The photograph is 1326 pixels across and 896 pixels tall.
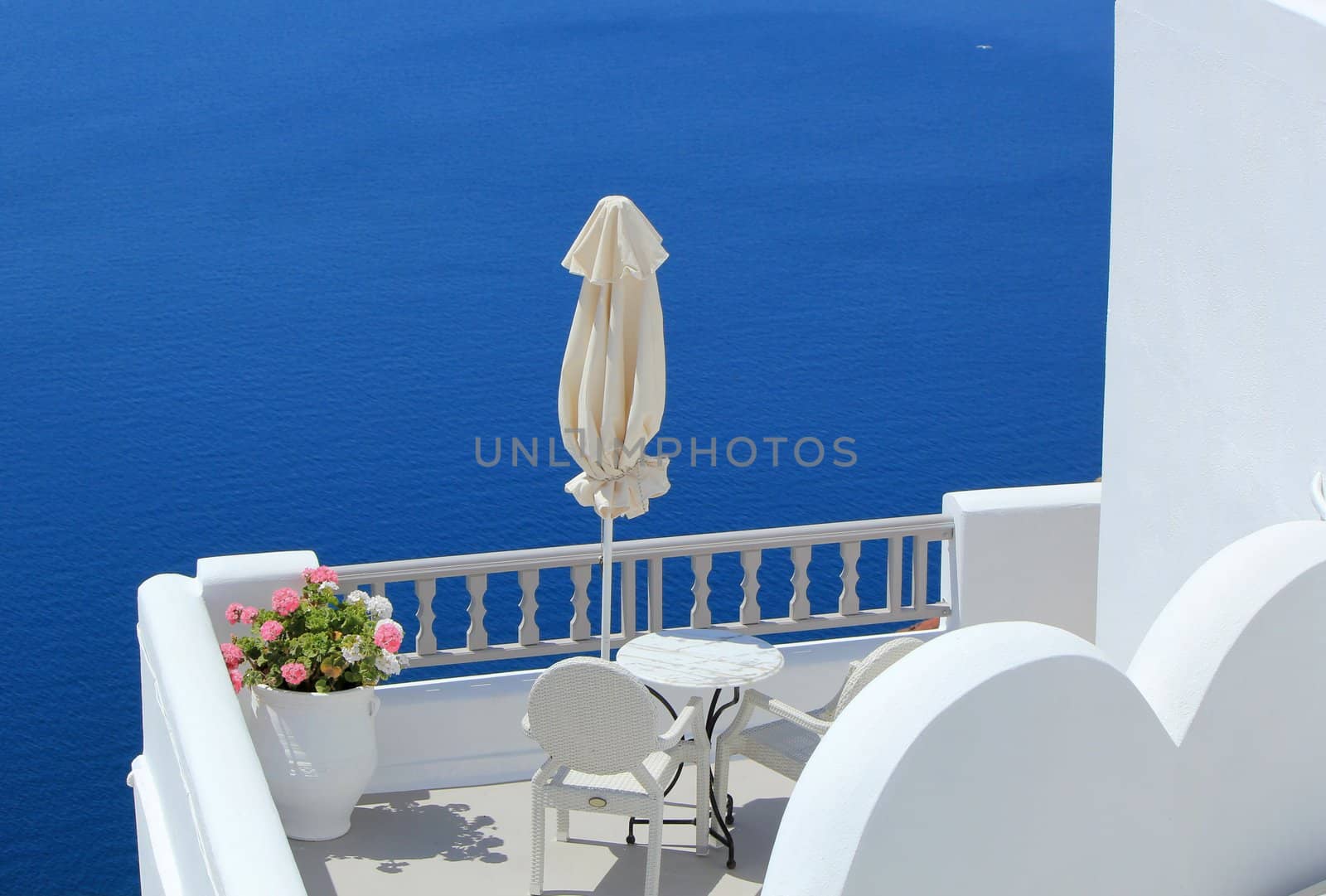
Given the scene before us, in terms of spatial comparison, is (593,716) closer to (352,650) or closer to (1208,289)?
(352,650)

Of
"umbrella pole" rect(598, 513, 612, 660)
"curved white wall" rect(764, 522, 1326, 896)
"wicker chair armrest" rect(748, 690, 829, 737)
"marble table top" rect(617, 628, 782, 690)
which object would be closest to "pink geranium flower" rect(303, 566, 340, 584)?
"umbrella pole" rect(598, 513, 612, 660)

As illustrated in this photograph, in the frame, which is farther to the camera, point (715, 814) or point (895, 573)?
point (895, 573)

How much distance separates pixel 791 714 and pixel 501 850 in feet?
4.29

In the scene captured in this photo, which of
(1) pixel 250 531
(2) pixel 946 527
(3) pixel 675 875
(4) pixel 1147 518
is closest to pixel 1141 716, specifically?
(4) pixel 1147 518

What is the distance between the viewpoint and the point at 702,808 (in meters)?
6.34

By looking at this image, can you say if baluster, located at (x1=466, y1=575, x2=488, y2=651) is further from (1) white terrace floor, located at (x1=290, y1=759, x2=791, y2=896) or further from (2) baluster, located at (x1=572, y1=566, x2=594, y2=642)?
(1) white terrace floor, located at (x1=290, y1=759, x2=791, y2=896)

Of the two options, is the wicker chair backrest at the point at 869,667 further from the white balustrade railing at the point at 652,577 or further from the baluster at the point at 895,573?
the baluster at the point at 895,573

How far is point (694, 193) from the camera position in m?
28.3

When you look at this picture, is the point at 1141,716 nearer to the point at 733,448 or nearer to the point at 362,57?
the point at 733,448

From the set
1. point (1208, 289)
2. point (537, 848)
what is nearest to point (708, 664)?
point (537, 848)

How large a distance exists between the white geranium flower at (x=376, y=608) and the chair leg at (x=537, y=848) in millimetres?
1100

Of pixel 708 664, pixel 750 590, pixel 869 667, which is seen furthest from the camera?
pixel 750 590

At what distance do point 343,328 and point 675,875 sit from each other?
1797 cm

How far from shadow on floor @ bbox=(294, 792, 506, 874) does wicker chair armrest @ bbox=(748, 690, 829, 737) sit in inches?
47.1
